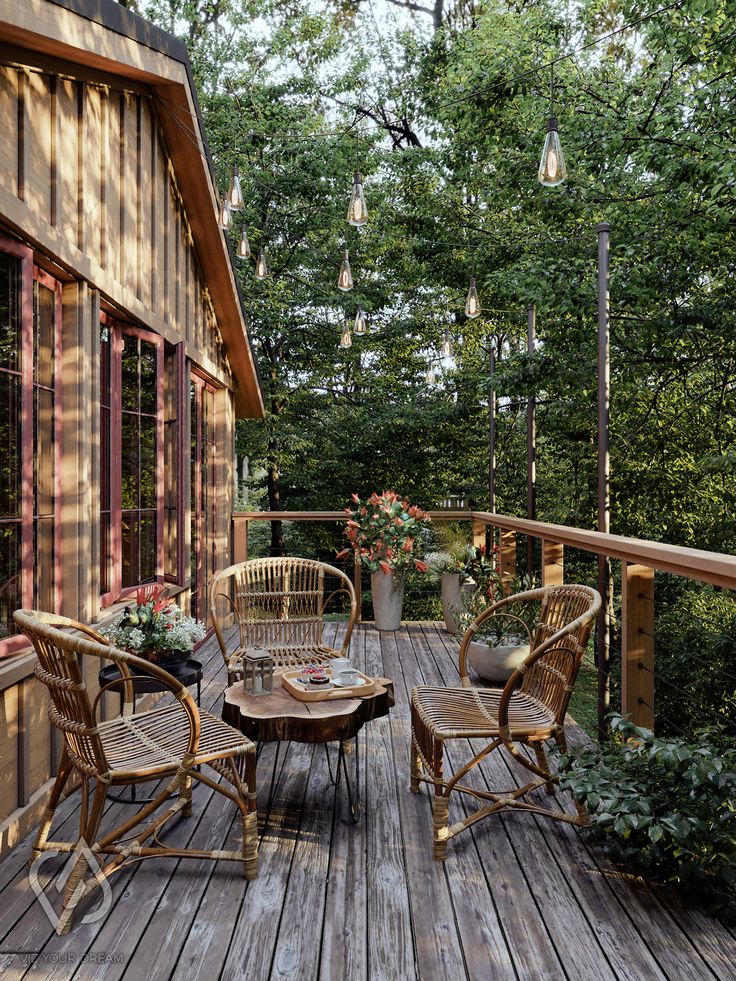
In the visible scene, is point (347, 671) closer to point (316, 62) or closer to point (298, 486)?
point (298, 486)

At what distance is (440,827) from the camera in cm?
237

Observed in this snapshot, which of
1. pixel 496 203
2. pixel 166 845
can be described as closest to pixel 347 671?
pixel 166 845

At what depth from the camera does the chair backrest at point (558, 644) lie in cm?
234

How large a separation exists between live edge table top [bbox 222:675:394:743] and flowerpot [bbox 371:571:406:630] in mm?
3410

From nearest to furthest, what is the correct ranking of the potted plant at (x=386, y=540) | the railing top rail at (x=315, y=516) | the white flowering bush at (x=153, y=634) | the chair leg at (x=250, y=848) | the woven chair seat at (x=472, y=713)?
the chair leg at (x=250, y=848) < the woven chair seat at (x=472, y=713) < the white flowering bush at (x=153, y=634) < the potted plant at (x=386, y=540) < the railing top rail at (x=315, y=516)

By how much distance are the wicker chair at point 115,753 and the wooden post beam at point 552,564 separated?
78.6 inches

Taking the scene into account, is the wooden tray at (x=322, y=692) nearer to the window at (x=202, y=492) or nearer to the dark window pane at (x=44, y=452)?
the dark window pane at (x=44, y=452)

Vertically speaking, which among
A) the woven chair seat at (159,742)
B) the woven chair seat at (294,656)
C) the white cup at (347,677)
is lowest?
the woven chair seat at (294,656)

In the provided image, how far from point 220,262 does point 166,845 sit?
4.40m

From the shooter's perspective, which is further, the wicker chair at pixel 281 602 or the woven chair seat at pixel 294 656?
the wicker chair at pixel 281 602

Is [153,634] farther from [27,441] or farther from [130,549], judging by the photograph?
[130,549]

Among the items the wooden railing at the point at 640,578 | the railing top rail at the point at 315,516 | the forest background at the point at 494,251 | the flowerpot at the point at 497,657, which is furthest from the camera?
the railing top rail at the point at 315,516

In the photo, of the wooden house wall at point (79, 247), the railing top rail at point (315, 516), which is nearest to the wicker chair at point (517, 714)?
the wooden house wall at point (79, 247)
